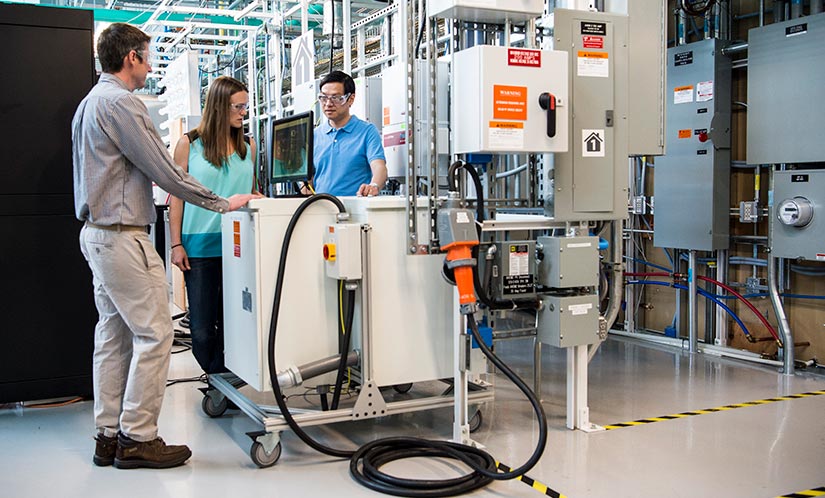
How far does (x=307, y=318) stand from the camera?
3193 millimetres

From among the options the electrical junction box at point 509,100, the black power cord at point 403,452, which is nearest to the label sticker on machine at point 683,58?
the electrical junction box at point 509,100

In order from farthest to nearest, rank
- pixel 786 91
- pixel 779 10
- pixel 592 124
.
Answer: pixel 779 10 < pixel 786 91 < pixel 592 124

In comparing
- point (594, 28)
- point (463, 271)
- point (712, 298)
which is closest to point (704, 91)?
point (712, 298)

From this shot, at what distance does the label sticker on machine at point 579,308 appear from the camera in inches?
132

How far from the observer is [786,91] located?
15.3ft

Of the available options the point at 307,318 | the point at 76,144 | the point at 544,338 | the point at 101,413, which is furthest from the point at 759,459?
the point at 76,144

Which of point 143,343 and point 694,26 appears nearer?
point 143,343

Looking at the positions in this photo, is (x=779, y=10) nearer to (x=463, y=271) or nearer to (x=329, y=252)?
(x=463, y=271)

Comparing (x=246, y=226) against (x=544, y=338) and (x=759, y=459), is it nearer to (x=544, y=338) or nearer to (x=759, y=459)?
(x=544, y=338)

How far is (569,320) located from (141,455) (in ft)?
5.87

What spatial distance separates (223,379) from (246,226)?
0.87 metres

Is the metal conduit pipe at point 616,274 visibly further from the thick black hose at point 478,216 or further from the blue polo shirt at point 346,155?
the blue polo shirt at point 346,155

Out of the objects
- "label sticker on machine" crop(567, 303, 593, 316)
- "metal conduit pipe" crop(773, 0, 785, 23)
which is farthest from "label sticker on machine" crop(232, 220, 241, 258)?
"metal conduit pipe" crop(773, 0, 785, 23)

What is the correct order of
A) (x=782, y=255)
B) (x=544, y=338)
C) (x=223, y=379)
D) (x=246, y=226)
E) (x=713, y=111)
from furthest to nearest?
(x=713, y=111), (x=782, y=255), (x=223, y=379), (x=544, y=338), (x=246, y=226)
